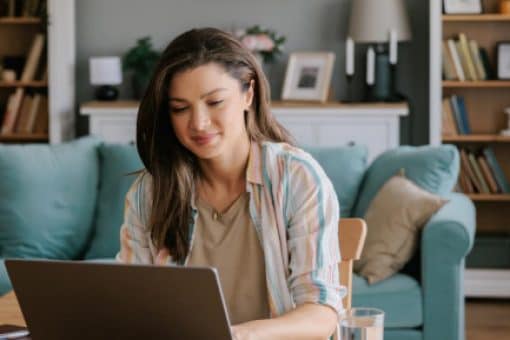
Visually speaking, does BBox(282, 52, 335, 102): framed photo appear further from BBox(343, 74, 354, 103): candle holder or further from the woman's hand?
the woman's hand

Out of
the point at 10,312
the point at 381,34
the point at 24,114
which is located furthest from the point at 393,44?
the point at 10,312

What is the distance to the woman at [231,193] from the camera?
174 cm

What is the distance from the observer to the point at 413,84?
5.53 meters

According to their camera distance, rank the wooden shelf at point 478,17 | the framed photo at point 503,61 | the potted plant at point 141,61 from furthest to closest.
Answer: the potted plant at point 141,61
the framed photo at point 503,61
the wooden shelf at point 478,17

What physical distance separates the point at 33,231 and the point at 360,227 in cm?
216

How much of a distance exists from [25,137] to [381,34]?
6.80 feet

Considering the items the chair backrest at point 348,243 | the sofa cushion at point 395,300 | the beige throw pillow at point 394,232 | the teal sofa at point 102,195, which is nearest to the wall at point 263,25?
the teal sofa at point 102,195

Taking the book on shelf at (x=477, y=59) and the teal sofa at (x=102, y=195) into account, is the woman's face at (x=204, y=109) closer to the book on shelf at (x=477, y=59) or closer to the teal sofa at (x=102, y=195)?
the teal sofa at (x=102, y=195)

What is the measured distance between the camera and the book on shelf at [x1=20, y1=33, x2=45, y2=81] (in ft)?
18.3

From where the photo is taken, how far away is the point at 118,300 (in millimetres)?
1295

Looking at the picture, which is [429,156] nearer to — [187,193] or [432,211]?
[432,211]

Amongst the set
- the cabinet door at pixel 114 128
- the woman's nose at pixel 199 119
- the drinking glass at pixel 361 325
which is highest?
the woman's nose at pixel 199 119

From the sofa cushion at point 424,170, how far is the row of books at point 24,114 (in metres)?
2.43

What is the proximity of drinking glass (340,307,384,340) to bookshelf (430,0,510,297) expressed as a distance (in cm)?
365
